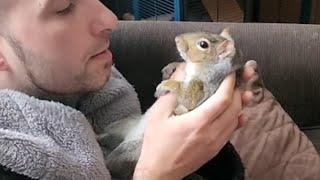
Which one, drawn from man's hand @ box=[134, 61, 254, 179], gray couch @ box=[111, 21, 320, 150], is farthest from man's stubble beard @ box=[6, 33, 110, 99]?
gray couch @ box=[111, 21, 320, 150]

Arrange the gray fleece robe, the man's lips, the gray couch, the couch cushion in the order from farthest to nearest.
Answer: the gray couch
the couch cushion
the man's lips
the gray fleece robe

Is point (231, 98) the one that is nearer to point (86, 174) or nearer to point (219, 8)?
point (86, 174)

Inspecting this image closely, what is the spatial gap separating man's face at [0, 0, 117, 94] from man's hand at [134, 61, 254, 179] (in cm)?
11

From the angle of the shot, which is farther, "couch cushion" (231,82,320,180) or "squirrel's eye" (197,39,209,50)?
"couch cushion" (231,82,320,180)

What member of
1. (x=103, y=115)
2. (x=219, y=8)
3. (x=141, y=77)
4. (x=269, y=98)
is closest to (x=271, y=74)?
(x=269, y=98)

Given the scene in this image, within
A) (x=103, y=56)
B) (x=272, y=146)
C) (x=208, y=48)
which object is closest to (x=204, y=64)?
(x=208, y=48)

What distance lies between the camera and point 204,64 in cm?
80

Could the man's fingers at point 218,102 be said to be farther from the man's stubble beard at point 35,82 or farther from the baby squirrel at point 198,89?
the man's stubble beard at point 35,82

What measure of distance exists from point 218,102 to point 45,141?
23 centimetres

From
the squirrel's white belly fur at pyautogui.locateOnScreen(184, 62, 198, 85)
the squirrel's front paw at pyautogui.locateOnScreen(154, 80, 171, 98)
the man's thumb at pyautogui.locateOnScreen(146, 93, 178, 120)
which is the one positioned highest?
the squirrel's white belly fur at pyautogui.locateOnScreen(184, 62, 198, 85)

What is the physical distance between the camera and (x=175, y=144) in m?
0.85

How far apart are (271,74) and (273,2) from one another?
1111 mm

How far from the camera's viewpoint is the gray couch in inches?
47.7

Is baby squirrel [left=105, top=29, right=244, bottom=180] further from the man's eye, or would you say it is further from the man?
the man's eye
